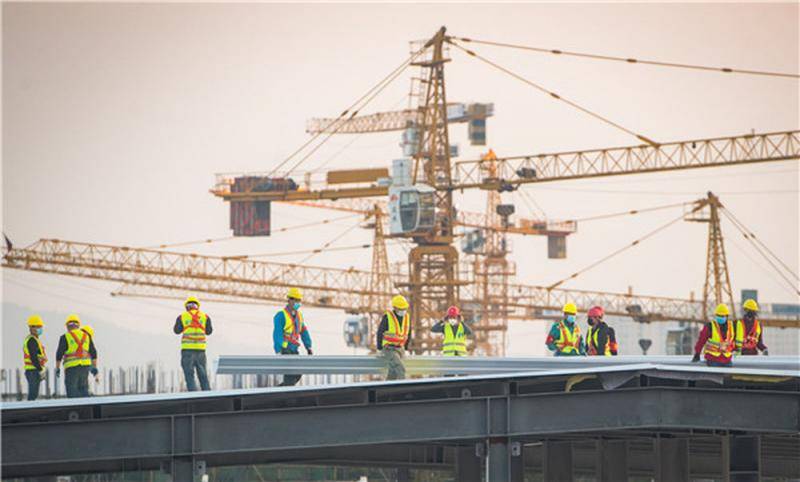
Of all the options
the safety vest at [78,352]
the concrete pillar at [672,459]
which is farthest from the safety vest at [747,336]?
the safety vest at [78,352]

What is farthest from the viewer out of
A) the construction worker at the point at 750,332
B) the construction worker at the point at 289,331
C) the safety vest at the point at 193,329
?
the construction worker at the point at 289,331

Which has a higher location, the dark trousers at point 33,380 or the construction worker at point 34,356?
the construction worker at point 34,356

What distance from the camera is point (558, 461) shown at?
35.4m

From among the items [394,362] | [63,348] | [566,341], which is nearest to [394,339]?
[394,362]

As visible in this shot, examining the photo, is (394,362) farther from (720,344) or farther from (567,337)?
(567,337)

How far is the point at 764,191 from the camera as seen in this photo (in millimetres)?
183625

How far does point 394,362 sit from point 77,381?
5816mm

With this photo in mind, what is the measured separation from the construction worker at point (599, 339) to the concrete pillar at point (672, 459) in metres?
3.81

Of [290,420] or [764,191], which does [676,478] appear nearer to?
[290,420]

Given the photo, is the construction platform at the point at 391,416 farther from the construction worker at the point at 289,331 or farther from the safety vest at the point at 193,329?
the construction worker at the point at 289,331

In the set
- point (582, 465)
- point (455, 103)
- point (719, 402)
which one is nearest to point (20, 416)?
point (719, 402)

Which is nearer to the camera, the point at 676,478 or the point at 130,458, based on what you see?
the point at 130,458

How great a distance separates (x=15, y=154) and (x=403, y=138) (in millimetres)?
51843

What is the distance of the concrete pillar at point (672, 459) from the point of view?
32.2 metres
